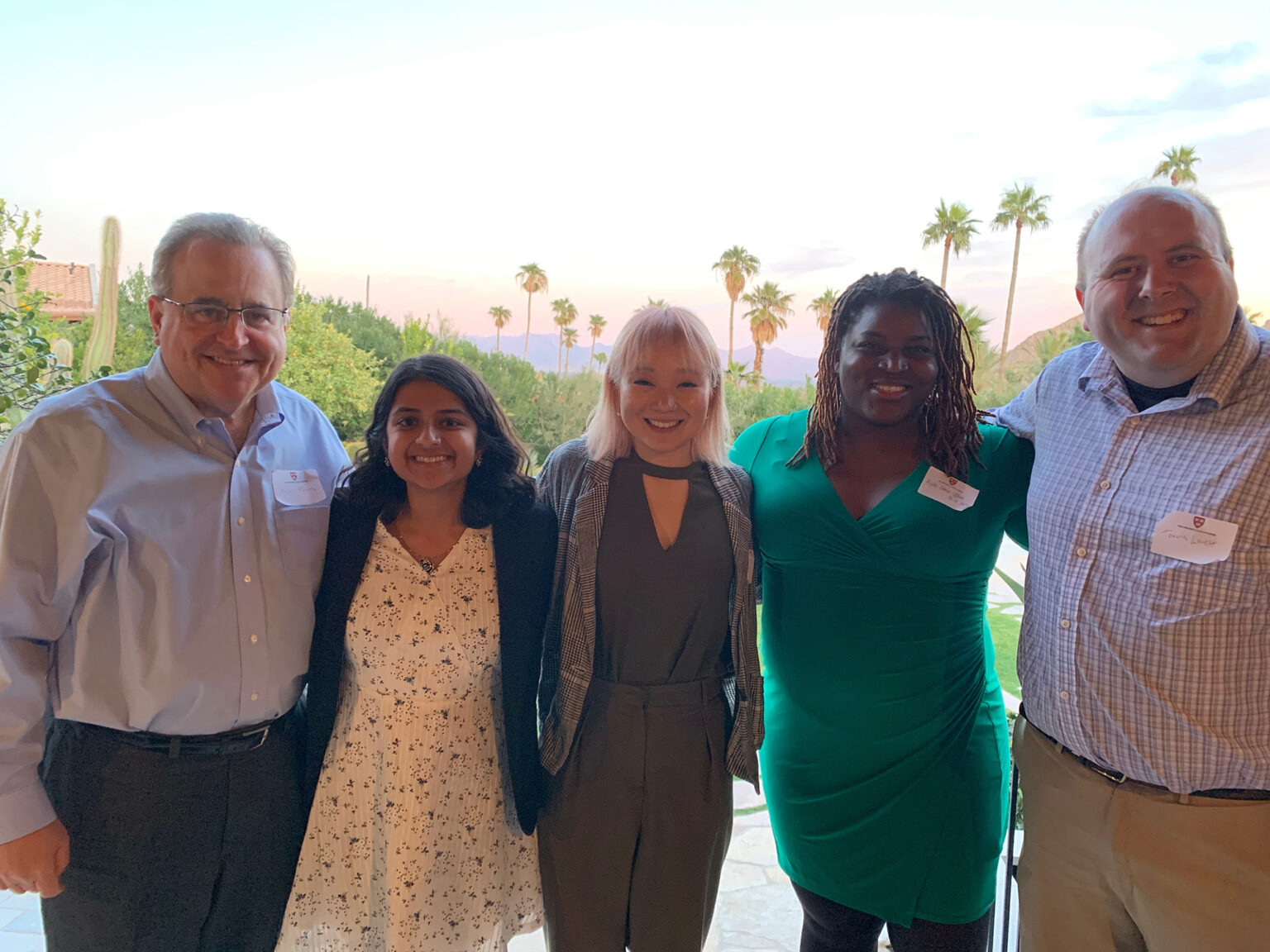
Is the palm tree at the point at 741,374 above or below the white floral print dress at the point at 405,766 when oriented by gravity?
above

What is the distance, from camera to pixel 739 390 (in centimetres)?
727

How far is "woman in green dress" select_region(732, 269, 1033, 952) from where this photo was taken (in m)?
1.64

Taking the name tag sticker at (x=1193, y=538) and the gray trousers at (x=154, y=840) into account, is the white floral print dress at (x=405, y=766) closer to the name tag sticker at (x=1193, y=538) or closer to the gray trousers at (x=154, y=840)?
the gray trousers at (x=154, y=840)

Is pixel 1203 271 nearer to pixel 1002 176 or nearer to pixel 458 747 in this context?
pixel 458 747

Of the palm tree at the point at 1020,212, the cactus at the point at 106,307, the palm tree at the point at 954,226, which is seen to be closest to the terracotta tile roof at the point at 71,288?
the cactus at the point at 106,307

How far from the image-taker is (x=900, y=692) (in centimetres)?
165

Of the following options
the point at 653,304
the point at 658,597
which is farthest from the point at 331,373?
the point at 658,597

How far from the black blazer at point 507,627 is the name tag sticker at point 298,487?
48 mm

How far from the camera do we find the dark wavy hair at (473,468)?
162 centimetres

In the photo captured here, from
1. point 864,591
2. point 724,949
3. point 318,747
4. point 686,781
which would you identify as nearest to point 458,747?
point 318,747

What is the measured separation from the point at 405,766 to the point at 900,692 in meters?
1.11

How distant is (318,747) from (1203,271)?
2.01 meters

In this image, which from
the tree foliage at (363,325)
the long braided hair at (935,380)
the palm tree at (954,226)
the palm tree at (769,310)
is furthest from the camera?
the palm tree at (769,310)

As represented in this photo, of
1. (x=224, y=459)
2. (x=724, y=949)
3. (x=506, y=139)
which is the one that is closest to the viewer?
(x=224, y=459)
